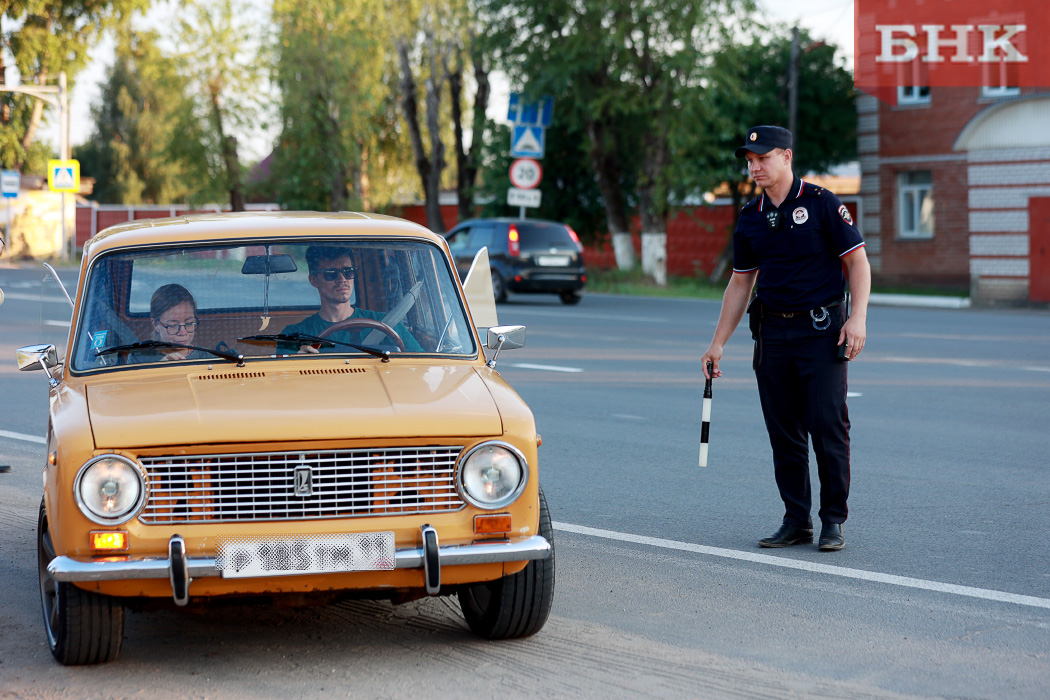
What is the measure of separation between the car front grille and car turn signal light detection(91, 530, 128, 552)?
0.09 metres

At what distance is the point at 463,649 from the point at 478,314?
1.99 meters

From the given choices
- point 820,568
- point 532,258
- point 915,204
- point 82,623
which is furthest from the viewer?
point 915,204

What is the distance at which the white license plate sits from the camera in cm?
420

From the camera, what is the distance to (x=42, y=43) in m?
50.6

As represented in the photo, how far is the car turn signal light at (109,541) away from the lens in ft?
13.7

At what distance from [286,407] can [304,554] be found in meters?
0.52

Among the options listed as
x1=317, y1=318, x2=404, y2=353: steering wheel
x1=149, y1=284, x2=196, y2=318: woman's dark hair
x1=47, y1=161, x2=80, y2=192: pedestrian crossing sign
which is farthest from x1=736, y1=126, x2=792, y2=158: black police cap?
x1=47, y1=161, x2=80, y2=192: pedestrian crossing sign

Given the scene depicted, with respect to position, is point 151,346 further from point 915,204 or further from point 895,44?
point 915,204

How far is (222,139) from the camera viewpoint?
147ft

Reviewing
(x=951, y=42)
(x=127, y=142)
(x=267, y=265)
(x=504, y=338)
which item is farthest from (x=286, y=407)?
(x=127, y=142)

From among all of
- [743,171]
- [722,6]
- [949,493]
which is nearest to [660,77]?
[722,6]

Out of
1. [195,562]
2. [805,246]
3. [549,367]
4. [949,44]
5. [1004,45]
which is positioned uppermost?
[949,44]

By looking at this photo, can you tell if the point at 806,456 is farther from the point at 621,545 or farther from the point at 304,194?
the point at 304,194

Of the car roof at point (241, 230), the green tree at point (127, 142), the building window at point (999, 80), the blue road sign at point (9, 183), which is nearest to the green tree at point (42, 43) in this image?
the blue road sign at point (9, 183)
